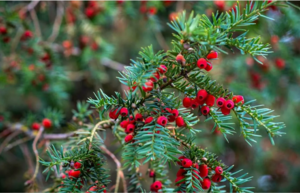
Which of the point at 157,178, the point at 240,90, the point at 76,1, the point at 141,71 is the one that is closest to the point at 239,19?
the point at 141,71

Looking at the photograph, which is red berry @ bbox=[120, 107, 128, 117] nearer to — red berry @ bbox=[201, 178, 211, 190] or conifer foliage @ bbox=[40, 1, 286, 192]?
conifer foliage @ bbox=[40, 1, 286, 192]

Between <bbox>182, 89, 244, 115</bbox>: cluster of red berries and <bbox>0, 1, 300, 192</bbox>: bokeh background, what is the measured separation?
54cm

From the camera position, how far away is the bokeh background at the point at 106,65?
148cm

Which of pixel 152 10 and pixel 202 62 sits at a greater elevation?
pixel 152 10

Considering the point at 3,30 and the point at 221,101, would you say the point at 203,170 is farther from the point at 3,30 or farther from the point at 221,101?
the point at 3,30

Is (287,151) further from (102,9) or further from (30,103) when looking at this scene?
(30,103)

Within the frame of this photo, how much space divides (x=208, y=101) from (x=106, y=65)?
1.37 m

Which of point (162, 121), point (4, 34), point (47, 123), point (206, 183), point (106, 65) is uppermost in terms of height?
point (106, 65)

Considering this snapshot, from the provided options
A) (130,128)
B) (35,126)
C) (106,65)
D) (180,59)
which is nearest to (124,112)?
(130,128)

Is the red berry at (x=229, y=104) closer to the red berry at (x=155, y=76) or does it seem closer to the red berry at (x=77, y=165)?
the red berry at (x=155, y=76)

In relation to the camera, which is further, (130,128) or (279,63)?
(279,63)

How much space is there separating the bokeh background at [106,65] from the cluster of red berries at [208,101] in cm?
54

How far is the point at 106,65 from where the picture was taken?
1.91 metres

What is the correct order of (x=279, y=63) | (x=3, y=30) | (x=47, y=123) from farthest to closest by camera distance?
(x=279, y=63)
(x=3, y=30)
(x=47, y=123)
